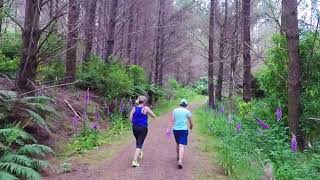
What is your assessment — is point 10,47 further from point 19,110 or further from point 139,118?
point 139,118

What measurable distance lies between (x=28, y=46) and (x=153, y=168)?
4059 millimetres

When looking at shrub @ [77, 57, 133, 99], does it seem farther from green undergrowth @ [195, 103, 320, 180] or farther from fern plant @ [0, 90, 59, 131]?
fern plant @ [0, 90, 59, 131]

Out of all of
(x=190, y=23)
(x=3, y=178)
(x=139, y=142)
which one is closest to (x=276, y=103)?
(x=139, y=142)

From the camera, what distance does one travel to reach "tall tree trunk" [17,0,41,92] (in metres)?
9.75

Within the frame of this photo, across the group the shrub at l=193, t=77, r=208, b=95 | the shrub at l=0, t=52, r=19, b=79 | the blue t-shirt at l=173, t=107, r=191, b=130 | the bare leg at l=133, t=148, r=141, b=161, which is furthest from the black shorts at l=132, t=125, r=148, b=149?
the shrub at l=193, t=77, r=208, b=95

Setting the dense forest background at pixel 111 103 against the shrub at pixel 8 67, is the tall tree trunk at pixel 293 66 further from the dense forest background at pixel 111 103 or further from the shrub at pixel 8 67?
the shrub at pixel 8 67

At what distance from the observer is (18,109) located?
29.4 ft

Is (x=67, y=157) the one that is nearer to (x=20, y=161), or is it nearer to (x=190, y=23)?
(x=20, y=161)

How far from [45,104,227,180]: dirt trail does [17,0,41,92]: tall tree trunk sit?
2.56 meters

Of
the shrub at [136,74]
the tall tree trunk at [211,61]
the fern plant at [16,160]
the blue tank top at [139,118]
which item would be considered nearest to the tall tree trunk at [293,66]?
the blue tank top at [139,118]

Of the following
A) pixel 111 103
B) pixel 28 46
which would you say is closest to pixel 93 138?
pixel 28 46

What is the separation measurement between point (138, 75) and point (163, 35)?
7.46 metres

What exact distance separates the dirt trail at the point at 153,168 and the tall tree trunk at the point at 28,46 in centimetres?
256

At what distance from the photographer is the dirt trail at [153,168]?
8.36 meters
